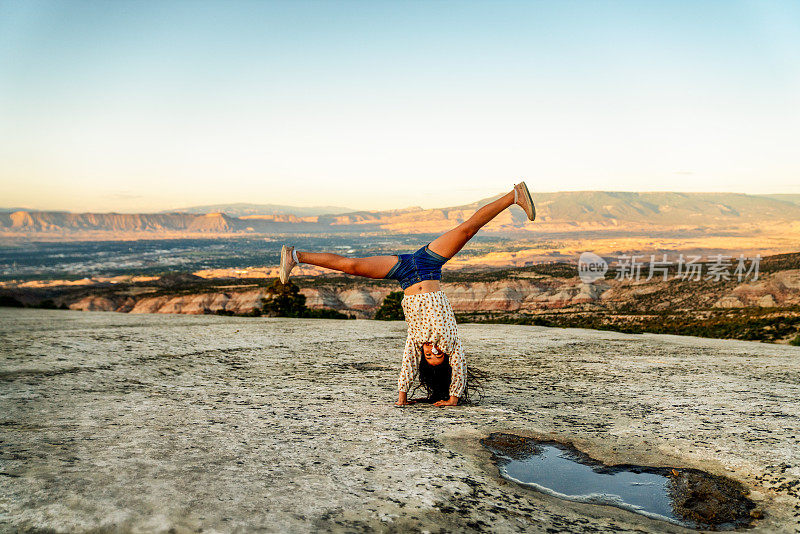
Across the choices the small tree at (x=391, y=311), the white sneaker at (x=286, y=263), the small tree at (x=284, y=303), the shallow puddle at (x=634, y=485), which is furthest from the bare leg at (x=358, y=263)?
the small tree at (x=284, y=303)

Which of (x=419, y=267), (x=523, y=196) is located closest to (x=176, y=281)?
(x=419, y=267)

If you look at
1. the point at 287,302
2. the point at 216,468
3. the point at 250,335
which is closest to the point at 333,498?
the point at 216,468

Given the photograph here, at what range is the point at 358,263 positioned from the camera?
6.98m

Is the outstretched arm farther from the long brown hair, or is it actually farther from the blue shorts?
the blue shorts

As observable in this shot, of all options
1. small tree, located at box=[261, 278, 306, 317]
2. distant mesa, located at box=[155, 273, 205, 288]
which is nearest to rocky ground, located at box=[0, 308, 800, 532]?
small tree, located at box=[261, 278, 306, 317]

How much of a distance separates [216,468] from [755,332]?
104ft

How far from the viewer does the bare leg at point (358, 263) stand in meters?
6.96

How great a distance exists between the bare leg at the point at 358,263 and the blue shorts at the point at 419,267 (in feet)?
0.34

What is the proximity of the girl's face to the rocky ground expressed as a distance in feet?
2.07

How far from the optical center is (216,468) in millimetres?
4480

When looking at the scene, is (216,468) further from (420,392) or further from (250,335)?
(250,335)

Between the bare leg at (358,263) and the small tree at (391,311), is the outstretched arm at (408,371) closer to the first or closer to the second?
the bare leg at (358,263)

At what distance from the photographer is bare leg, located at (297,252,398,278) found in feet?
22.9

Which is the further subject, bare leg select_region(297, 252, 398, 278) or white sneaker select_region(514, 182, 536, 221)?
white sneaker select_region(514, 182, 536, 221)
